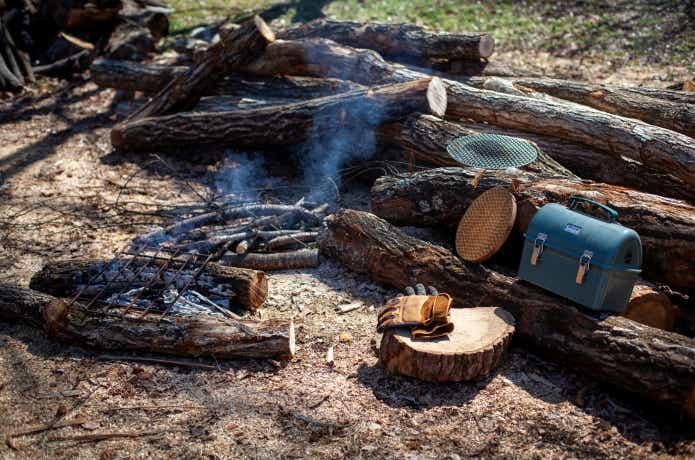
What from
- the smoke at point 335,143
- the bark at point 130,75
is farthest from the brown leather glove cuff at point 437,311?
the bark at point 130,75

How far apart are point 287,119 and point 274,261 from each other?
2.34m

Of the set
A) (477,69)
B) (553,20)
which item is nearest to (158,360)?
(477,69)

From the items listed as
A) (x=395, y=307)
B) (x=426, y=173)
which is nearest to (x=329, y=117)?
(x=426, y=173)

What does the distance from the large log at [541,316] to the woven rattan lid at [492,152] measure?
826mm

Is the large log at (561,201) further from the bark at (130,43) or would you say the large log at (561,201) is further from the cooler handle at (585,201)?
the bark at (130,43)

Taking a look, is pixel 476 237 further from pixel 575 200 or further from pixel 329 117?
pixel 329 117

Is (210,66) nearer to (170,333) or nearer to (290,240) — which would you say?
(290,240)

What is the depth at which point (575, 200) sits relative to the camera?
16.1 ft

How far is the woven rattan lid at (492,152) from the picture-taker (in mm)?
5441

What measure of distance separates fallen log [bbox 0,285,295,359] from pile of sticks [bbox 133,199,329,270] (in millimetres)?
1002

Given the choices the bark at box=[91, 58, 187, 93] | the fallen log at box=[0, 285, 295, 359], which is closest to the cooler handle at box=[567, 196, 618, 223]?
the fallen log at box=[0, 285, 295, 359]

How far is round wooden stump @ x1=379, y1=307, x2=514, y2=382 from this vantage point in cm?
441

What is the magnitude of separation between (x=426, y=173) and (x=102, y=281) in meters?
3.09

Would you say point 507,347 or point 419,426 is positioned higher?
point 507,347
